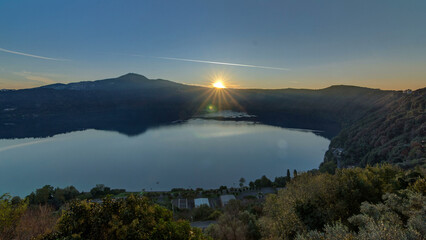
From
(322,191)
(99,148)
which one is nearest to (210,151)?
(99,148)

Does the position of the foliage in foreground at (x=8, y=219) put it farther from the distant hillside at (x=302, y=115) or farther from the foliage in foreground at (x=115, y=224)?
the distant hillside at (x=302, y=115)

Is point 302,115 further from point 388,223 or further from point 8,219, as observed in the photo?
point 8,219

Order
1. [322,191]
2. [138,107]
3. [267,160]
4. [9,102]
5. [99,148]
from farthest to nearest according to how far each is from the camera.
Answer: [138,107] < [9,102] < [99,148] < [267,160] < [322,191]

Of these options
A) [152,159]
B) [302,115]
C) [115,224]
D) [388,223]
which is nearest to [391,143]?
[388,223]

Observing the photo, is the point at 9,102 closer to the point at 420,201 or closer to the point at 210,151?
the point at 210,151

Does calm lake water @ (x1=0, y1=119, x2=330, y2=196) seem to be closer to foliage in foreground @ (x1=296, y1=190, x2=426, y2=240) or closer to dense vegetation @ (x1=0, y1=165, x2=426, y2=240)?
dense vegetation @ (x1=0, y1=165, x2=426, y2=240)
